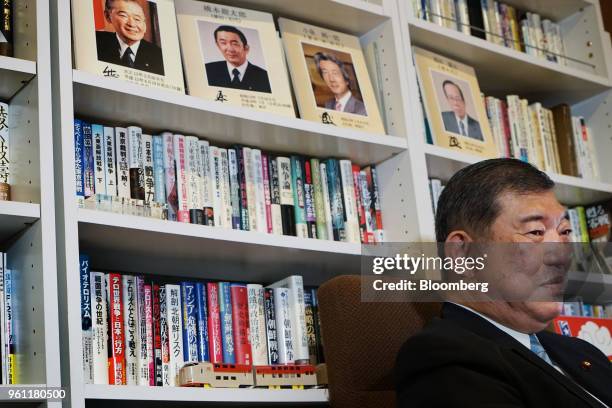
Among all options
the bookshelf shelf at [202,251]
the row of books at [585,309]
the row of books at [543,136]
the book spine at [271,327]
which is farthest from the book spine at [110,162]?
the row of books at [585,309]

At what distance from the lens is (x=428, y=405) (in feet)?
4.25

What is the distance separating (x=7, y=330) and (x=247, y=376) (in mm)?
470

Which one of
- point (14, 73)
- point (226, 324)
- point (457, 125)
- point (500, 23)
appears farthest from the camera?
point (500, 23)

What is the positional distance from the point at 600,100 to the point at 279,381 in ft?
5.19

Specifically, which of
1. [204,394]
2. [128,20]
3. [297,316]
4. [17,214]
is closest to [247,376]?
[204,394]

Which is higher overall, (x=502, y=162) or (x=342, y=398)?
(x=502, y=162)

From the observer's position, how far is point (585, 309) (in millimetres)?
2557

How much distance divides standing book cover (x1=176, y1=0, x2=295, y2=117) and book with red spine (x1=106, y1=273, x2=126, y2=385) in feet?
1.57

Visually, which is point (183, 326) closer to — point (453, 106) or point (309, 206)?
point (309, 206)

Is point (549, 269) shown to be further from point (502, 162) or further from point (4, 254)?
point (4, 254)

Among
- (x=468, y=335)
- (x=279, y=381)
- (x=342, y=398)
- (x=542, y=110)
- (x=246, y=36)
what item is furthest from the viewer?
(x=542, y=110)

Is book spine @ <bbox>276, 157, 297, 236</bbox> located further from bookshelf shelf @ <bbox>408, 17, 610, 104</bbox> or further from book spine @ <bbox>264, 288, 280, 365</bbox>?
bookshelf shelf @ <bbox>408, 17, 610, 104</bbox>

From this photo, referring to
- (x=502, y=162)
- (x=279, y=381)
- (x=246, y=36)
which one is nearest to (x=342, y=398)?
(x=279, y=381)

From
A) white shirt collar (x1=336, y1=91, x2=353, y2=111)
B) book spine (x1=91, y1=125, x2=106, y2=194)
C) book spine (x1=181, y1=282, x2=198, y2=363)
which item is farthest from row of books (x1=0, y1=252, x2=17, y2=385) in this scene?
white shirt collar (x1=336, y1=91, x2=353, y2=111)
